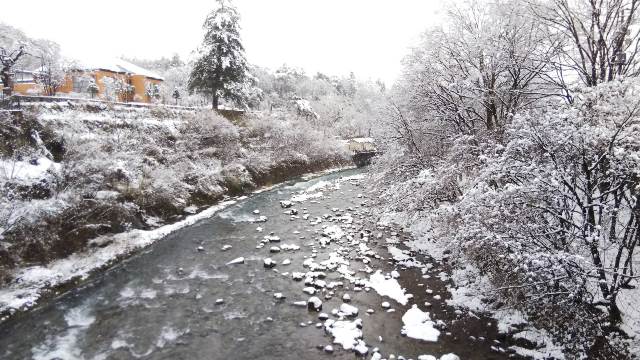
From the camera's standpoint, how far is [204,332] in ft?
28.6

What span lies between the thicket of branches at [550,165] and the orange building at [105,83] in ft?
111

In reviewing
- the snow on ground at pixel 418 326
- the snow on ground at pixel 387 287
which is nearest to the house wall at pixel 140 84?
the snow on ground at pixel 387 287

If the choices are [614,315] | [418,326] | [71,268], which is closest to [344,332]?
[418,326]

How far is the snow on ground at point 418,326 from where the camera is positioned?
8.45 m

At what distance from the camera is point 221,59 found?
31859 mm

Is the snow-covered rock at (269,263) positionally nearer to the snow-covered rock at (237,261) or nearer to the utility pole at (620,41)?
the snow-covered rock at (237,261)

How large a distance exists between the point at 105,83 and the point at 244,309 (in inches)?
1460

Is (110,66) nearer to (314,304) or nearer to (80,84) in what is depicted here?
(80,84)

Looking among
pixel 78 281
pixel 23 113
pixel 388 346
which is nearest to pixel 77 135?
pixel 23 113

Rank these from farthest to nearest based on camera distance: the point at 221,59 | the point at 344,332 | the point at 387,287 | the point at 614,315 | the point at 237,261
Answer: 1. the point at 221,59
2. the point at 237,261
3. the point at 387,287
4. the point at 344,332
5. the point at 614,315

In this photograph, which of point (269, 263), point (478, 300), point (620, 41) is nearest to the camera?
point (620, 41)

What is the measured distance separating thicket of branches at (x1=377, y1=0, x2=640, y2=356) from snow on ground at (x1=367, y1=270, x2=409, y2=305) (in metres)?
2.11

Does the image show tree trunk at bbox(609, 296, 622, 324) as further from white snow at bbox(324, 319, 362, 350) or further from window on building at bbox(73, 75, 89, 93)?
window on building at bbox(73, 75, 89, 93)

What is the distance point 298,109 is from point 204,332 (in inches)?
1784
